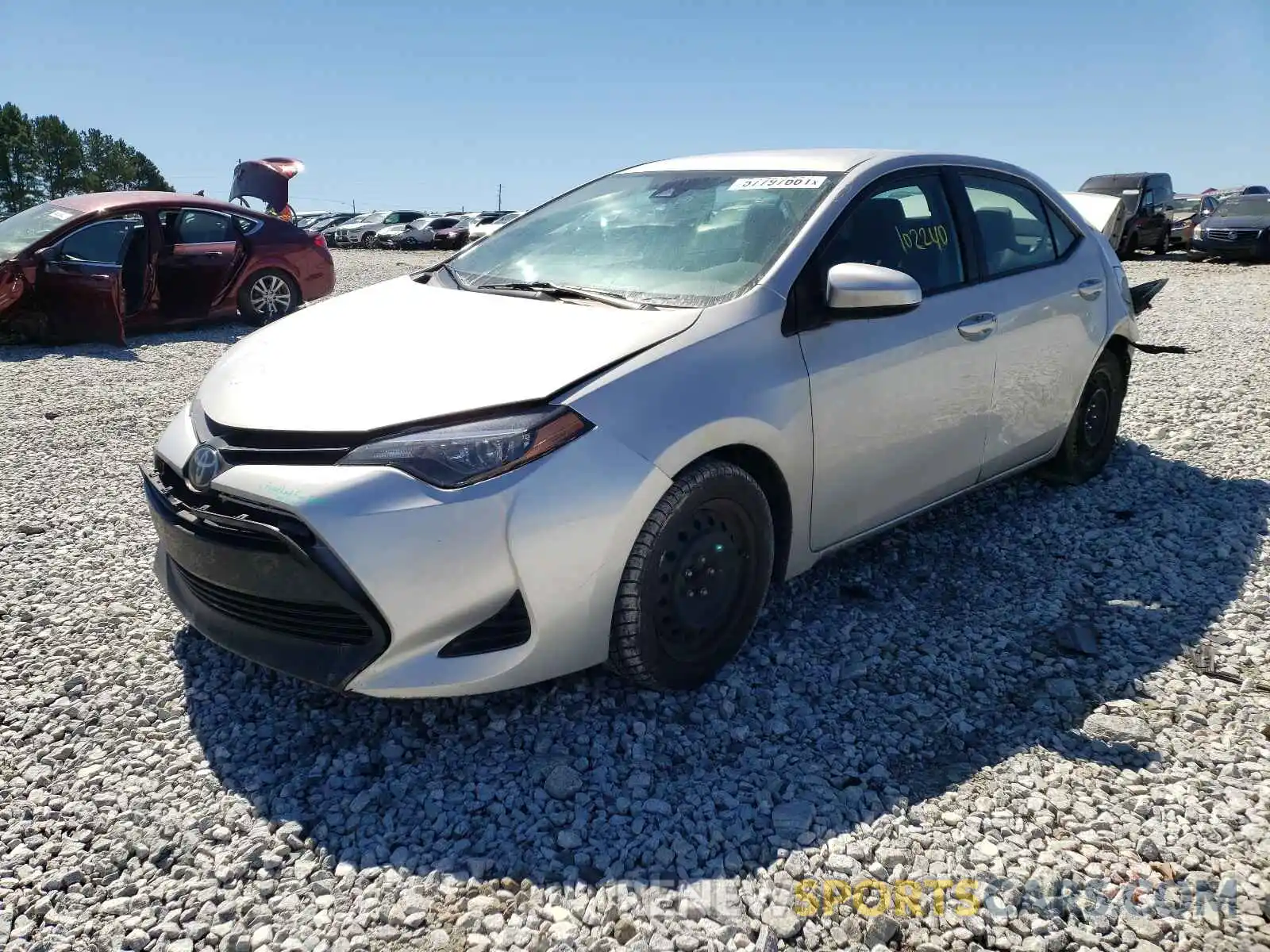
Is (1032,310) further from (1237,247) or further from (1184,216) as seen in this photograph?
(1184,216)

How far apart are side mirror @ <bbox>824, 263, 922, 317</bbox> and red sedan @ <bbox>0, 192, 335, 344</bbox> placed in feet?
26.7

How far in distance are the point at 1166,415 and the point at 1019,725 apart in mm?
4354

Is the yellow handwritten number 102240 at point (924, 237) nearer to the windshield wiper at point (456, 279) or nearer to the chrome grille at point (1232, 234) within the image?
the windshield wiper at point (456, 279)

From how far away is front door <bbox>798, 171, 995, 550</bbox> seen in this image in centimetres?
325

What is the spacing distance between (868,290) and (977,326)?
0.92m

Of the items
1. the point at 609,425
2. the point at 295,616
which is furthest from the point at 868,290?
the point at 295,616

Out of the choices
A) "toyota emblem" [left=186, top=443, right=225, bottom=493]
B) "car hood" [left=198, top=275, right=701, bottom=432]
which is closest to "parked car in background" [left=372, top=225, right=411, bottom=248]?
"car hood" [left=198, top=275, right=701, bottom=432]

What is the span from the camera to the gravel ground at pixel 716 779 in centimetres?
218

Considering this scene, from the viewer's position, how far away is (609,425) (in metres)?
2.61

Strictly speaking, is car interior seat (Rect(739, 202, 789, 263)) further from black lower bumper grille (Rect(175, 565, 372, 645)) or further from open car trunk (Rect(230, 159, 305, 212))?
open car trunk (Rect(230, 159, 305, 212))

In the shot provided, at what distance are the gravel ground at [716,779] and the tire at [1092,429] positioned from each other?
2.28 feet

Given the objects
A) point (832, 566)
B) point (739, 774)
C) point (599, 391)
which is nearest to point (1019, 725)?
point (739, 774)

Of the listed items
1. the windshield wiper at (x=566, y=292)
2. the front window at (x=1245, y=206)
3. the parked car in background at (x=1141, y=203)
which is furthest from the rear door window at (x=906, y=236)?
the front window at (x=1245, y=206)

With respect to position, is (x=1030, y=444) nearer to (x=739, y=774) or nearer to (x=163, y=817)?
(x=739, y=774)
